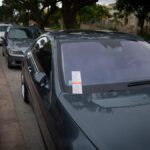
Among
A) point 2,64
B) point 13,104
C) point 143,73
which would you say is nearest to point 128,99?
point 143,73

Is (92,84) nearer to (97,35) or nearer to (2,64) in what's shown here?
(97,35)

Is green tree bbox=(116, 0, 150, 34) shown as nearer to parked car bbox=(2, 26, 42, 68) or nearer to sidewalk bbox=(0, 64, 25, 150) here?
parked car bbox=(2, 26, 42, 68)

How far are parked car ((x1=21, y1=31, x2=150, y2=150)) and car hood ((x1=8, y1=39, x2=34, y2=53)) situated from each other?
500 centimetres

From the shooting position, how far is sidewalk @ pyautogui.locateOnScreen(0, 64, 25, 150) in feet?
13.4

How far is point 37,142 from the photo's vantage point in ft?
13.6

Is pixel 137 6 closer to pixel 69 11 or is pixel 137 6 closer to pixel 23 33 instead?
pixel 69 11

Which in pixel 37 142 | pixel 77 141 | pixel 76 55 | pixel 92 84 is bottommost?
pixel 37 142

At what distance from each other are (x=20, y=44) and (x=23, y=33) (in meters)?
1.29

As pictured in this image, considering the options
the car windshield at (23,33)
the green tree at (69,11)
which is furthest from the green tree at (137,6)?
the car windshield at (23,33)

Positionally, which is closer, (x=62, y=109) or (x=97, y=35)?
(x=62, y=109)

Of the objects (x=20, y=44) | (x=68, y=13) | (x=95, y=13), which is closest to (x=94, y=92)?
(x=20, y=44)

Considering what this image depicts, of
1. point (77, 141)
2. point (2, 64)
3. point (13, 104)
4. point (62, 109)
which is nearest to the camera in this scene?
point (77, 141)

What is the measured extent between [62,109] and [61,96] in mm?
224

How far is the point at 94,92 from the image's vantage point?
314 centimetres
